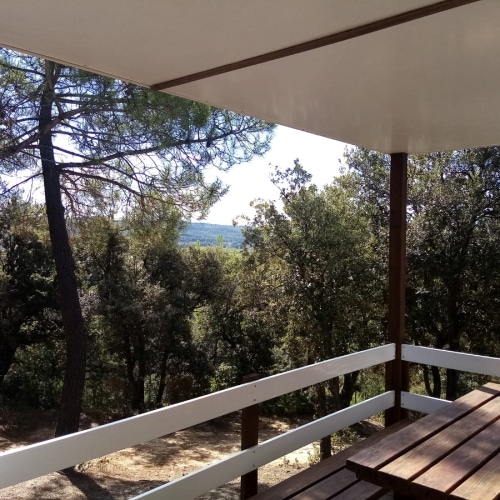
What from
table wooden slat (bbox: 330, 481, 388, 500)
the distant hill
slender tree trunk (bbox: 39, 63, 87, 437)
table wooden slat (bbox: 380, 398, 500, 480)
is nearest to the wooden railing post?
table wooden slat (bbox: 330, 481, 388, 500)

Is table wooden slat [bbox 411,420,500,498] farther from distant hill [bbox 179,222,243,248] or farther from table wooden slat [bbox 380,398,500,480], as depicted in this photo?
distant hill [bbox 179,222,243,248]

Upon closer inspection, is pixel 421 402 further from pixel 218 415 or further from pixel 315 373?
pixel 218 415

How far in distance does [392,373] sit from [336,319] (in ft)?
18.3

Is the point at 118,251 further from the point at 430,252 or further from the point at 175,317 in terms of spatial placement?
the point at 430,252

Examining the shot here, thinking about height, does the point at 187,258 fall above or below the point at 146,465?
above

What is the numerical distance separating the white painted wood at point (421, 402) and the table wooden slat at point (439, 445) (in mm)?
904

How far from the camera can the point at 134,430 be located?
1617mm

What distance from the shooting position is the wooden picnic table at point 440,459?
4.74 ft

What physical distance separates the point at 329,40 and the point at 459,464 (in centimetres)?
139

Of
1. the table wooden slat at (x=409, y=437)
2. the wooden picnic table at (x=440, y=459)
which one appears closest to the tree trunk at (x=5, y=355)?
the table wooden slat at (x=409, y=437)

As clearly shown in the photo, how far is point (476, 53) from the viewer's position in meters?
1.64

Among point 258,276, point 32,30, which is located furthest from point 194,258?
point 32,30

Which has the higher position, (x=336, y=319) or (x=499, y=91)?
(x=499, y=91)

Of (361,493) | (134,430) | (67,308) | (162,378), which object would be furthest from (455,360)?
(162,378)
